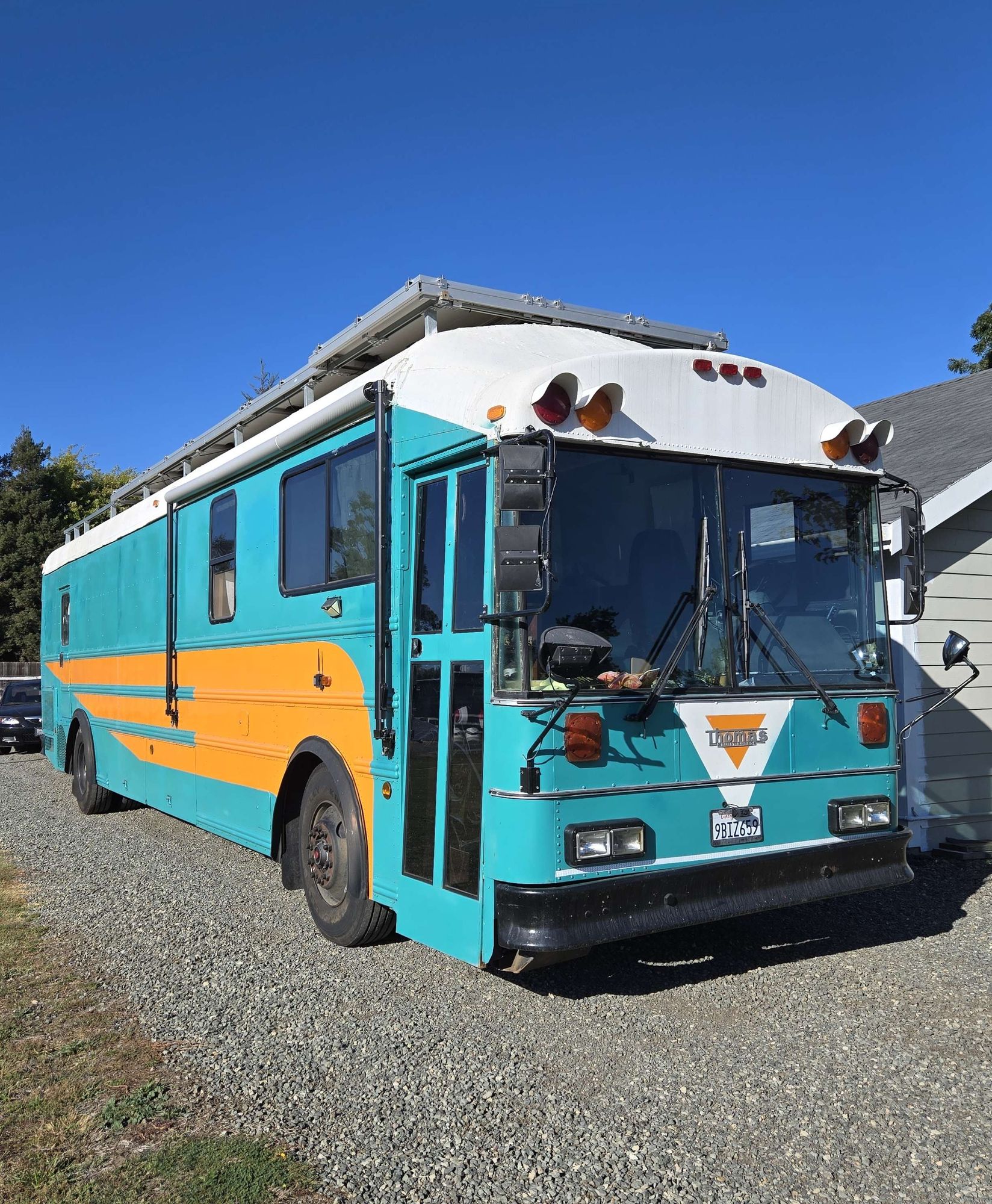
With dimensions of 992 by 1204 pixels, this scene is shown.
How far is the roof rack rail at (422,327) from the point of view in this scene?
217 inches

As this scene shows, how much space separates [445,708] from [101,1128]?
2062 mm

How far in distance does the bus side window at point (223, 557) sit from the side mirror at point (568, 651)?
354 centimetres

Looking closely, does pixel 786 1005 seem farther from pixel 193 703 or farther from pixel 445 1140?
pixel 193 703

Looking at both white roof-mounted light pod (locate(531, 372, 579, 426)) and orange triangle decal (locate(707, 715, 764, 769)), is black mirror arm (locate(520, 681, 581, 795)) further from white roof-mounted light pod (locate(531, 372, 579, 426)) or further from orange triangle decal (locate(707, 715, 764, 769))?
white roof-mounted light pod (locate(531, 372, 579, 426))

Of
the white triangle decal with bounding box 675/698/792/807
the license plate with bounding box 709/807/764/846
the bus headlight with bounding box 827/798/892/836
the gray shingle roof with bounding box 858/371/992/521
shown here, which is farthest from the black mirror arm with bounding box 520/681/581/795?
the gray shingle roof with bounding box 858/371/992/521

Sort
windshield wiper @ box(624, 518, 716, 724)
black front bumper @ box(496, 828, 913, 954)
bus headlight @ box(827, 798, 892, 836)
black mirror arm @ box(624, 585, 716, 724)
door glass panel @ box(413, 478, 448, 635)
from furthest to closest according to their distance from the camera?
1. bus headlight @ box(827, 798, 892, 836)
2. door glass panel @ box(413, 478, 448, 635)
3. windshield wiper @ box(624, 518, 716, 724)
4. black mirror arm @ box(624, 585, 716, 724)
5. black front bumper @ box(496, 828, 913, 954)

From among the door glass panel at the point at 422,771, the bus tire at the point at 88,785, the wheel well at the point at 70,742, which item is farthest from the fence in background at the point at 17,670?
the door glass panel at the point at 422,771

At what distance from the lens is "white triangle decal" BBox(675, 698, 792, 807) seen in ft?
15.0

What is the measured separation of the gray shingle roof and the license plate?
437 cm

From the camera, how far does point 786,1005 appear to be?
4.86 m

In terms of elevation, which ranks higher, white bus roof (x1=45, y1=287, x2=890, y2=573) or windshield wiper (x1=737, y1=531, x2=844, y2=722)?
white bus roof (x1=45, y1=287, x2=890, y2=573)

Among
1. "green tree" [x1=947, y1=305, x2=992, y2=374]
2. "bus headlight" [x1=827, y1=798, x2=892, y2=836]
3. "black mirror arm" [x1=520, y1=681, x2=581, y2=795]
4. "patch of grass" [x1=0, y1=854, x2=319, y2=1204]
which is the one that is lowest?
"patch of grass" [x1=0, y1=854, x2=319, y2=1204]

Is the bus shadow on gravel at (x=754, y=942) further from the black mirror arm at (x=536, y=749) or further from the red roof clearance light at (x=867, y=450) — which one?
the red roof clearance light at (x=867, y=450)

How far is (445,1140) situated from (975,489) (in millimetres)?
6927
